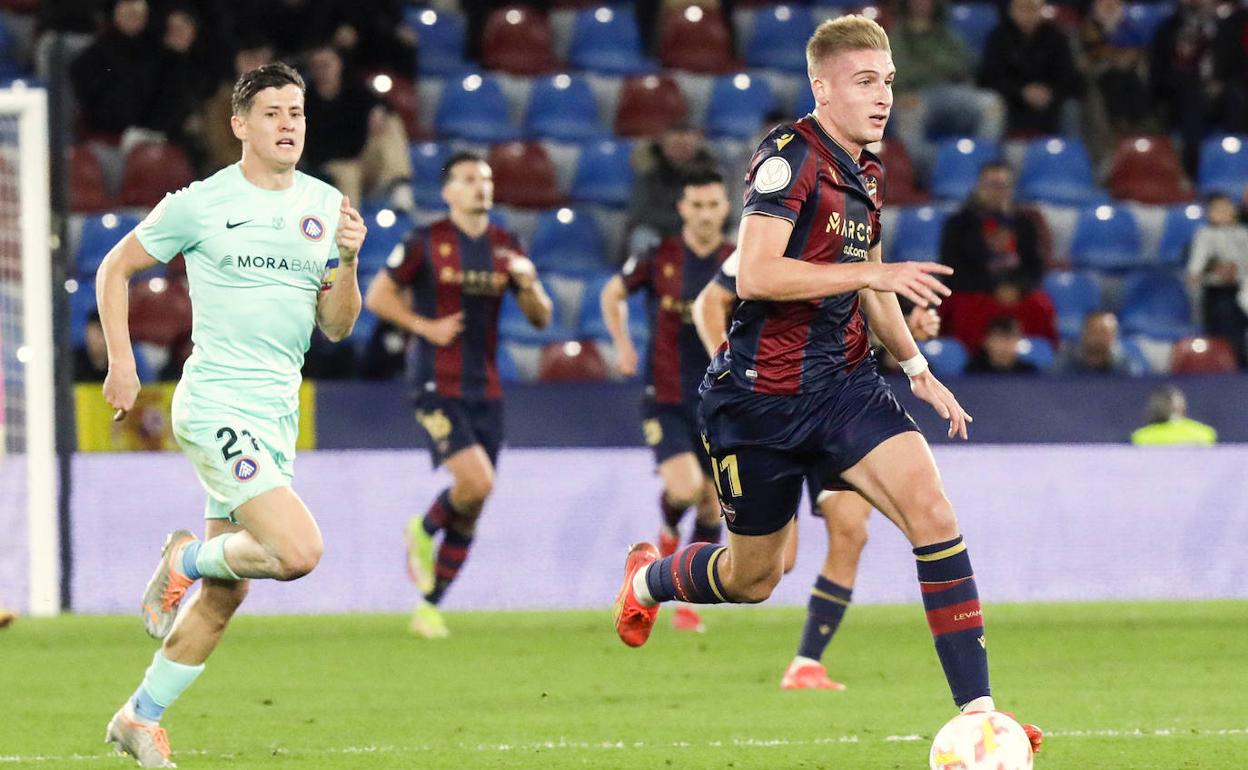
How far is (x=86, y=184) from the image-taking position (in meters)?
14.4

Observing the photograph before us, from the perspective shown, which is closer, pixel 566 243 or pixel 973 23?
pixel 566 243

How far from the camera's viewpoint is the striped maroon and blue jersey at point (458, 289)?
10.3 metres

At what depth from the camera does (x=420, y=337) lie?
10227 mm

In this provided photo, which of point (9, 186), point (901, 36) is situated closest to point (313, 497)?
point (9, 186)

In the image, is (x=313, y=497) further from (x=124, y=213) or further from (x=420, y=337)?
(x=124, y=213)

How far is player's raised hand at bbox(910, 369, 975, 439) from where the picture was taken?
5668 millimetres

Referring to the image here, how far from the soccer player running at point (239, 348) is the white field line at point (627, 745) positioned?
0.87ft

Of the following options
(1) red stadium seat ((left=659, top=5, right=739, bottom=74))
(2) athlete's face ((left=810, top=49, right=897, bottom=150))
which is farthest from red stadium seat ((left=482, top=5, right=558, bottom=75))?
(2) athlete's face ((left=810, top=49, right=897, bottom=150))

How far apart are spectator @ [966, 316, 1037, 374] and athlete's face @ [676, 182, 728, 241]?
2.73m

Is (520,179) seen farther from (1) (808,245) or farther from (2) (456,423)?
(1) (808,245)

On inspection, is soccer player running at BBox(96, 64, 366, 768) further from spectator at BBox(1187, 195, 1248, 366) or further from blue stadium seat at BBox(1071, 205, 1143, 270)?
blue stadium seat at BBox(1071, 205, 1143, 270)

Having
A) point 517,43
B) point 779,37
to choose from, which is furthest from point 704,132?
point 517,43

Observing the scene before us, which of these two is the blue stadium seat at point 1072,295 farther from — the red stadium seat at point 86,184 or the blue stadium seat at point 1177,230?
the red stadium seat at point 86,184

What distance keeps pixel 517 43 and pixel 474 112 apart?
0.78 meters
